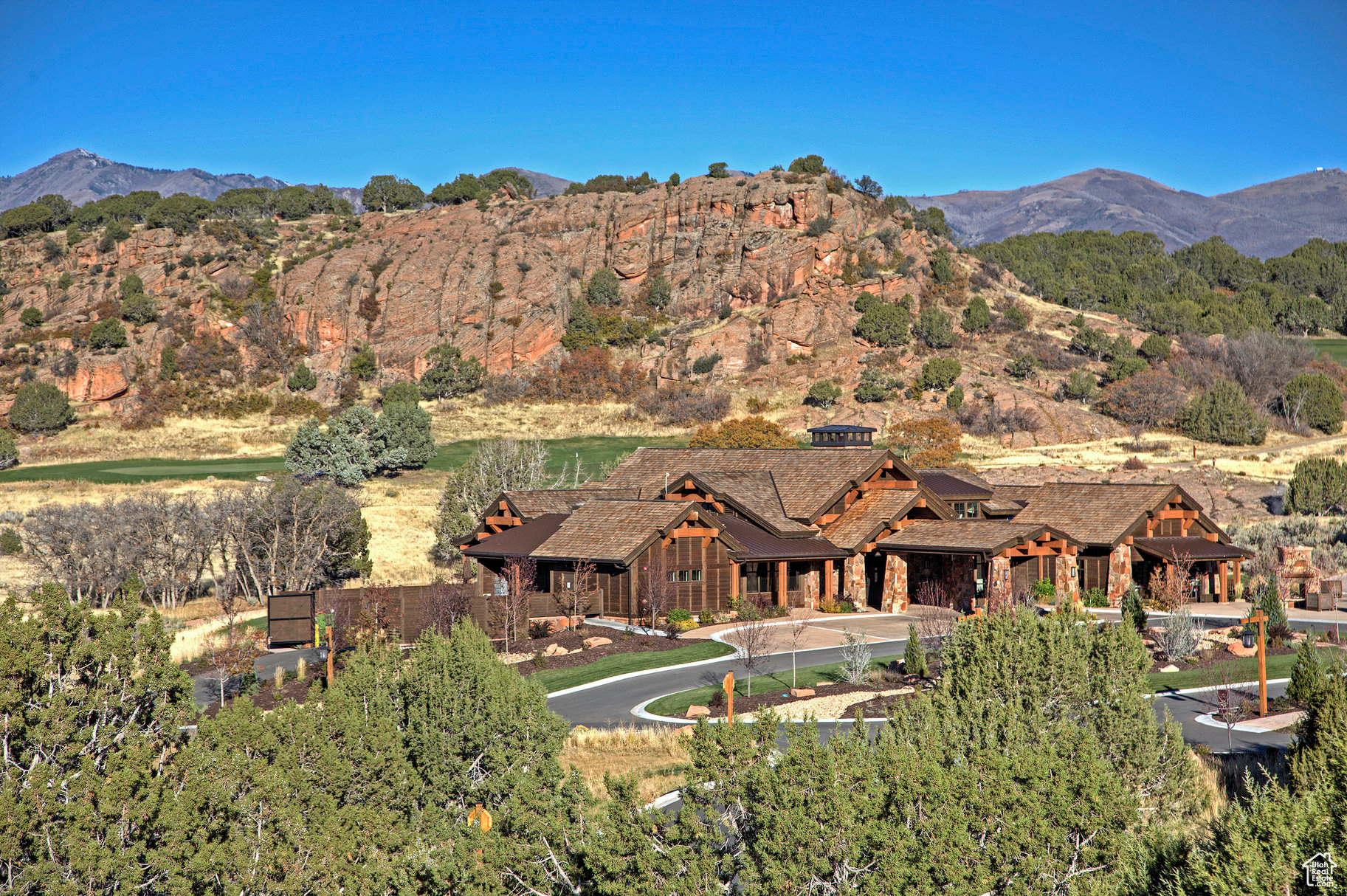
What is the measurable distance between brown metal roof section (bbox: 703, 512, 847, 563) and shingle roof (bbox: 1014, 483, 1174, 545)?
9.56m

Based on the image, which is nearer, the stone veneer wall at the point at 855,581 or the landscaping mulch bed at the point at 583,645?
the landscaping mulch bed at the point at 583,645

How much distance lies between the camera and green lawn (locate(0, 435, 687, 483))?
7331cm

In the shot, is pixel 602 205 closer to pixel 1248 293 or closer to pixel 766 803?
pixel 1248 293

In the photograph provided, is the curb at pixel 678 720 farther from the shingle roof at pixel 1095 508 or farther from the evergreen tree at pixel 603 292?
the evergreen tree at pixel 603 292

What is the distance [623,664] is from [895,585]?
14.9 meters

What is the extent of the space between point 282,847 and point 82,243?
136 meters

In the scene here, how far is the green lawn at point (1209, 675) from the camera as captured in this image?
25000 millimetres

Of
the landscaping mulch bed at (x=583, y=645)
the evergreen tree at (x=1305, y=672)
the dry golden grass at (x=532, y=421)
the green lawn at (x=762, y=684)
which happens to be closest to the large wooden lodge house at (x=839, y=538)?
the landscaping mulch bed at (x=583, y=645)

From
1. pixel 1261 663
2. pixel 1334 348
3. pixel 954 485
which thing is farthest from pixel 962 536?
pixel 1334 348

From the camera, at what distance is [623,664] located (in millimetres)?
29031

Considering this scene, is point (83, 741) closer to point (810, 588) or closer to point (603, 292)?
point (810, 588)

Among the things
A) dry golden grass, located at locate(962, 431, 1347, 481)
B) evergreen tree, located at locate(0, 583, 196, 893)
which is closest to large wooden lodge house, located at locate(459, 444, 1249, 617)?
evergreen tree, located at locate(0, 583, 196, 893)

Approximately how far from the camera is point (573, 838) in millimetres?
10172

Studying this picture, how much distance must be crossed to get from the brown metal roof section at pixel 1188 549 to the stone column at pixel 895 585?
950 centimetres
